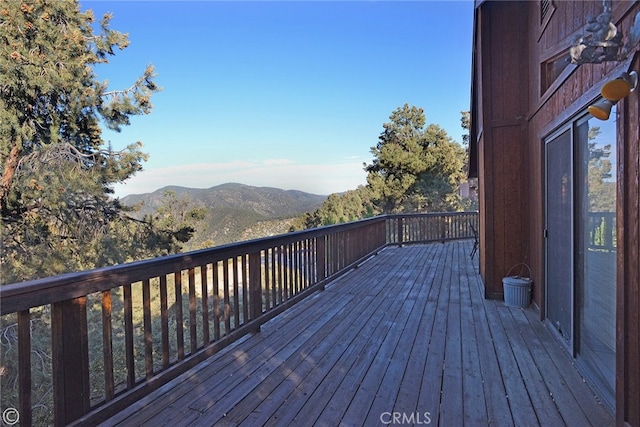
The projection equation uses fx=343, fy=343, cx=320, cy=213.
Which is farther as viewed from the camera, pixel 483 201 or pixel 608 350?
pixel 483 201

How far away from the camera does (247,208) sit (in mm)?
31172

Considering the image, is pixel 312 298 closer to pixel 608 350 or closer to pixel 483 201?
pixel 483 201

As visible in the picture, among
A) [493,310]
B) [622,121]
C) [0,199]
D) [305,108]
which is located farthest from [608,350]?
[305,108]

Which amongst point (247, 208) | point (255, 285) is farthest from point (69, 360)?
point (247, 208)

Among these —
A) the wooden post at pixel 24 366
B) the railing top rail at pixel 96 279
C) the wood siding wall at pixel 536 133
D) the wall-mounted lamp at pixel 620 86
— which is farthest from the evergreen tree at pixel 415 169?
the wooden post at pixel 24 366

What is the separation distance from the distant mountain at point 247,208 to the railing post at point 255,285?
8.49 meters

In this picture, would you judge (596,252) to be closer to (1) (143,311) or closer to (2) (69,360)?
(1) (143,311)

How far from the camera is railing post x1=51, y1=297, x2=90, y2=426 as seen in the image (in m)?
1.61

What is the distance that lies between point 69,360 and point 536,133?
14.0ft

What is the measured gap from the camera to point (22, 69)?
5824 mm

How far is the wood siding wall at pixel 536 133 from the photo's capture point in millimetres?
1555

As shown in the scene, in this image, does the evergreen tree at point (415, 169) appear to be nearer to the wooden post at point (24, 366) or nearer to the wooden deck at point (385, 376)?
the wooden deck at point (385, 376)

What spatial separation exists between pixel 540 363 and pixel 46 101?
8.77 metres

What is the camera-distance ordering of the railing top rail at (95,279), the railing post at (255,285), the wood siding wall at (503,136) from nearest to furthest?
the railing top rail at (95,279)
the railing post at (255,285)
the wood siding wall at (503,136)
